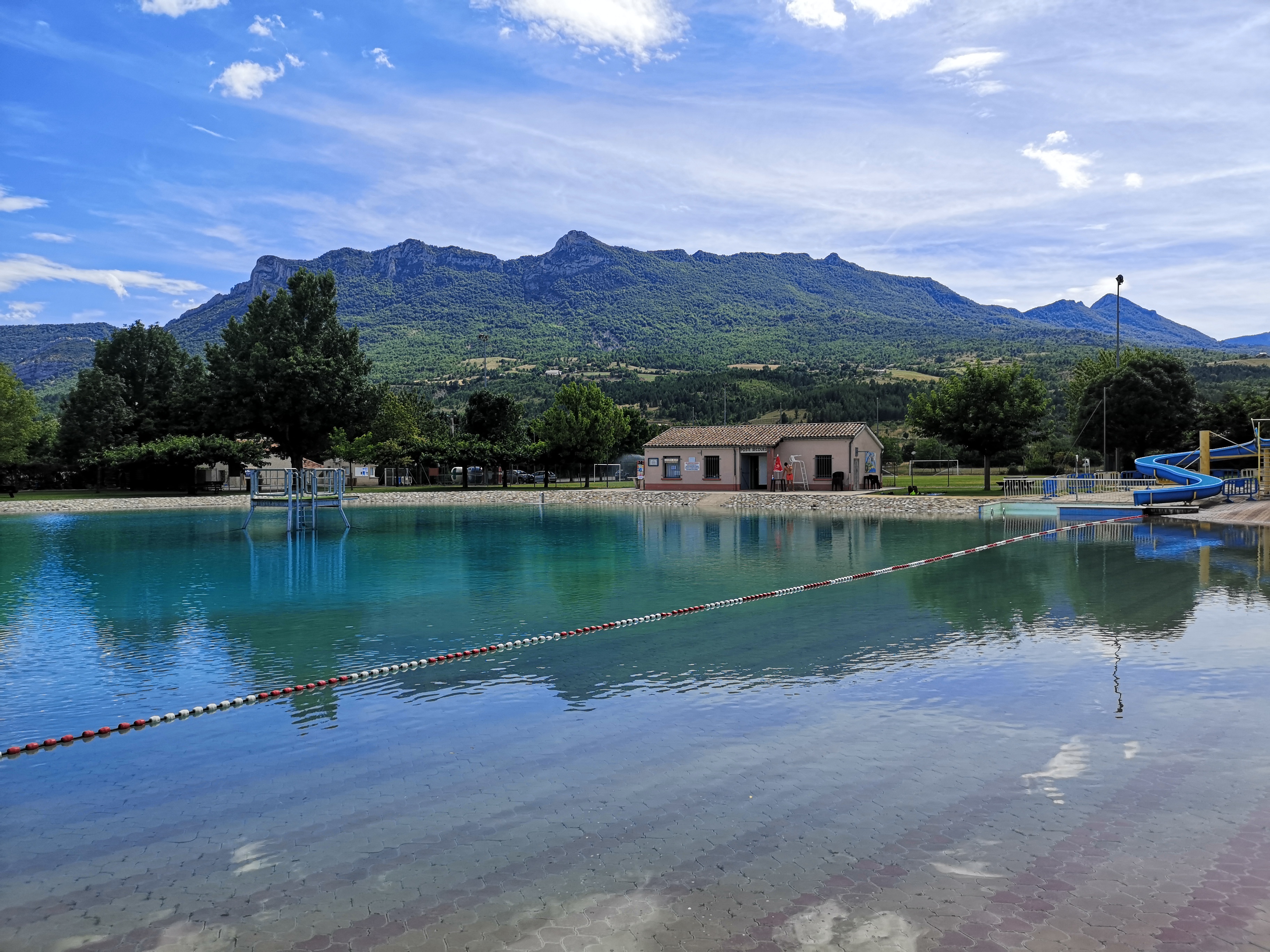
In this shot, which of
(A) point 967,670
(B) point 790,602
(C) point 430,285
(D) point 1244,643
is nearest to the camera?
(A) point 967,670

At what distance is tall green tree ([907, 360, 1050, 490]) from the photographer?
41.5 metres

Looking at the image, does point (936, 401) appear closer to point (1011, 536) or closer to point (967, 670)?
point (1011, 536)

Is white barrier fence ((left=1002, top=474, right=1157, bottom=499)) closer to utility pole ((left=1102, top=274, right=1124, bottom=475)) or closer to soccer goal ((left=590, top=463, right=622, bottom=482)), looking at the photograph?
utility pole ((left=1102, top=274, right=1124, bottom=475))

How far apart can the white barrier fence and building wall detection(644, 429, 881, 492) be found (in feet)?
28.1

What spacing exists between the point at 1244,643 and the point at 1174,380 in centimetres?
4622

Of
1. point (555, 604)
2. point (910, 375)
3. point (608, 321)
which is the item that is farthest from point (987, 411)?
point (608, 321)

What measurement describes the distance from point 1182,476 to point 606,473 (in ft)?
130

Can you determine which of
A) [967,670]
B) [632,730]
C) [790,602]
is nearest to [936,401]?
[790,602]

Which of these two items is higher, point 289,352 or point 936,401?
point 289,352

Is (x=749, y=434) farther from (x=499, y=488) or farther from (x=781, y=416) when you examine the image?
(x=781, y=416)

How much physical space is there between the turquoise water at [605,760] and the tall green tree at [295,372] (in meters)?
39.2

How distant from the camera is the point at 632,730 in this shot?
7.17 m

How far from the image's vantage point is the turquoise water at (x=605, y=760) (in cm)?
427

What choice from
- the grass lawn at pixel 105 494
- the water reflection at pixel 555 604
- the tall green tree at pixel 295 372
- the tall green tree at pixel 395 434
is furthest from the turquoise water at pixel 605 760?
the tall green tree at pixel 395 434
